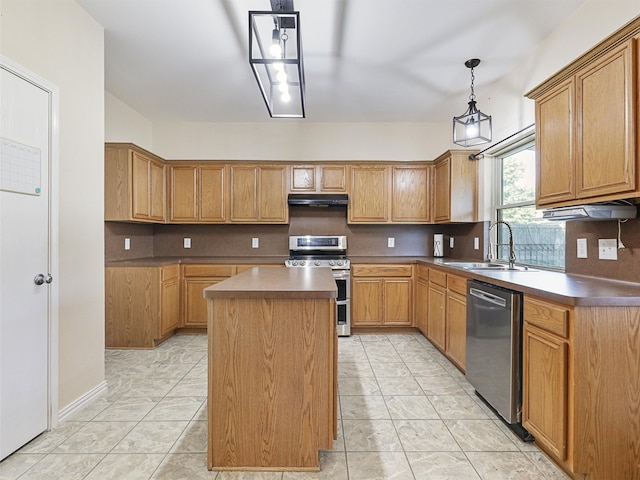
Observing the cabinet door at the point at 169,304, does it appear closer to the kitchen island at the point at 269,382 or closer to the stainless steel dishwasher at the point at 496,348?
the kitchen island at the point at 269,382

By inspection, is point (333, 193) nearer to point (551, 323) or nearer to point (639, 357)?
point (551, 323)

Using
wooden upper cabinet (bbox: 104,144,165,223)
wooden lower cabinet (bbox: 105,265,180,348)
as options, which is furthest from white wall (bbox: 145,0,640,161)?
wooden lower cabinet (bbox: 105,265,180,348)

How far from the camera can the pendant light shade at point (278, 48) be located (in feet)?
5.53

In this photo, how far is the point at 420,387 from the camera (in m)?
2.46

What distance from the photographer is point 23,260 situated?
1.74 metres

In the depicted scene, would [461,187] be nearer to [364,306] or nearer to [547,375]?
[364,306]

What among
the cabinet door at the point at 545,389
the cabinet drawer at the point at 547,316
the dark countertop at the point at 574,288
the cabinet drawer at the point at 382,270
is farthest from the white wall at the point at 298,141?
the cabinet door at the point at 545,389

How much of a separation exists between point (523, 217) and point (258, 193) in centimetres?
296

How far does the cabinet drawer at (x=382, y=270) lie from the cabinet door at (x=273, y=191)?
45.0 inches

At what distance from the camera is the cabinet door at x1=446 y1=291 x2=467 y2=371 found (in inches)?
102

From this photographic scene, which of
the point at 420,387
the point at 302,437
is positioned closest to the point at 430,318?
the point at 420,387

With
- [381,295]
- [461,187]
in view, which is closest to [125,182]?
[381,295]

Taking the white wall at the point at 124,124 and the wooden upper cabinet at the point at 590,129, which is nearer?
the wooden upper cabinet at the point at 590,129

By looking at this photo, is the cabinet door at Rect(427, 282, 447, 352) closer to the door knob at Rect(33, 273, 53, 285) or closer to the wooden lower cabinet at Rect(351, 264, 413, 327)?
the wooden lower cabinet at Rect(351, 264, 413, 327)
